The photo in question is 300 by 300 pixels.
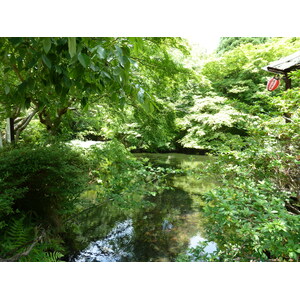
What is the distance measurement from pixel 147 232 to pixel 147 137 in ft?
4.37

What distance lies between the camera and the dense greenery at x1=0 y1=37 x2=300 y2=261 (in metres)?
0.92

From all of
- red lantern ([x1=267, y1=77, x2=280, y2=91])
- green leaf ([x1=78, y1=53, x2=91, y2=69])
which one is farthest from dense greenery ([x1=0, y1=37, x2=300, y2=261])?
red lantern ([x1=267, y1=77, x2=280, y2=91])

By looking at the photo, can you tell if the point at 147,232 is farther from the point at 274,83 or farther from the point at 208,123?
the point at 274,83

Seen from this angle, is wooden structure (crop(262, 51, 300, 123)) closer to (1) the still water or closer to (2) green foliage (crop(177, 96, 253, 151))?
(2) green foliage (crop(177, 96, 253, 151))

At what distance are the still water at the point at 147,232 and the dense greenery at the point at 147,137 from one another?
0.72ft

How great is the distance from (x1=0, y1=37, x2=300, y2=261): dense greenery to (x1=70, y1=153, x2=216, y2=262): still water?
22cm

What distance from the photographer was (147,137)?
3.30m

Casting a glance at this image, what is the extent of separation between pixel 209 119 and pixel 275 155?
55.9 inches

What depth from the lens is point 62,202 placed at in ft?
7.24

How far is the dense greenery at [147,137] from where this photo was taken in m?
0.92

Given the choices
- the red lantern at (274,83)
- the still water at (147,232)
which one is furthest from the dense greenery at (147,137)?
the still water at (147,232)
